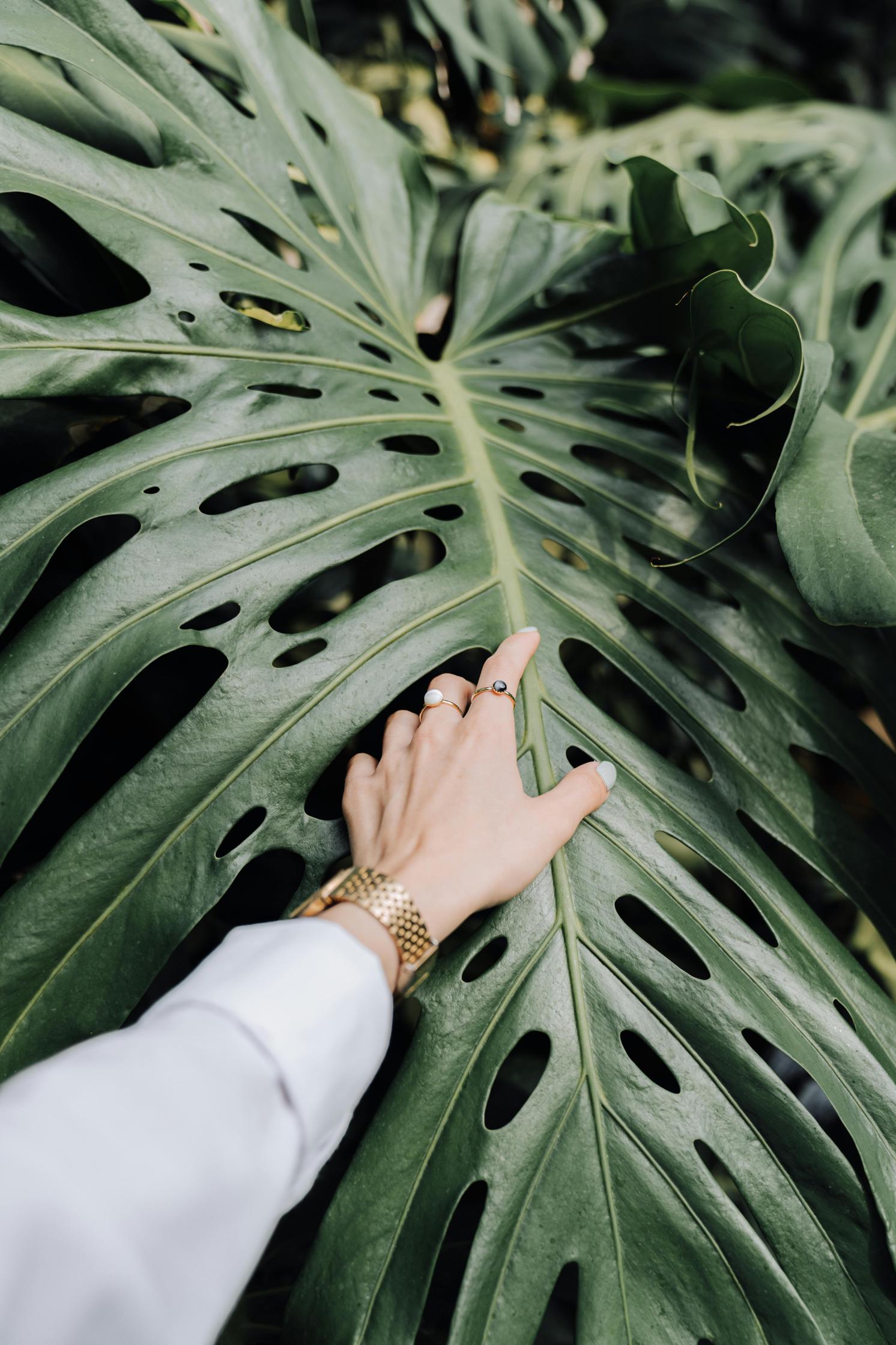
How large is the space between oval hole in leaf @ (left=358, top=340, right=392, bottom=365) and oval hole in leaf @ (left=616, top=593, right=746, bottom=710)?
1.05 ft

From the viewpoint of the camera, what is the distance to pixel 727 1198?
0.52 m

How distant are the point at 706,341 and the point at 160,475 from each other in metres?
0.46

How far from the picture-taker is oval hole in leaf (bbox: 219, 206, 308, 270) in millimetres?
742

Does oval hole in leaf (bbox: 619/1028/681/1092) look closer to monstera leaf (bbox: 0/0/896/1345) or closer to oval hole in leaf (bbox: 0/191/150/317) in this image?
monstera leaf (bbox: 0/0/896/1345)

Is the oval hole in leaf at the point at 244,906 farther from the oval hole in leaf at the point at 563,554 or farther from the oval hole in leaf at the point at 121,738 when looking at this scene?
the oval hole in leaf at the point at 563,554

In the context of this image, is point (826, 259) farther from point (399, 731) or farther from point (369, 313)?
point (399, 731)

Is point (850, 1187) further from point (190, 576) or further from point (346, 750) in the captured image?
point (190, 576)

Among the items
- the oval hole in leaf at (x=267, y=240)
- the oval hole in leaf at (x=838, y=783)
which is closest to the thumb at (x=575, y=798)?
the oval hole in leaf at (x=267, y=240)

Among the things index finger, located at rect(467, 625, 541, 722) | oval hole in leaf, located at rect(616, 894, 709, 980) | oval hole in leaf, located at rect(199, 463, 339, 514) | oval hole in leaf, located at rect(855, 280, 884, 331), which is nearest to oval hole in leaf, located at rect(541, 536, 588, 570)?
index finger, located at rect(467, 625, 541, 722)

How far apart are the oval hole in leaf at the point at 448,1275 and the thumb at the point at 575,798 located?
0.33 m

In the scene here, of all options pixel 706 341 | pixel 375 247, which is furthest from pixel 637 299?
pixel 375 247

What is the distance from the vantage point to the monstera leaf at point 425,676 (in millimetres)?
505

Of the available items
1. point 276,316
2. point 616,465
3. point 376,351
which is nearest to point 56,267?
point 276,316

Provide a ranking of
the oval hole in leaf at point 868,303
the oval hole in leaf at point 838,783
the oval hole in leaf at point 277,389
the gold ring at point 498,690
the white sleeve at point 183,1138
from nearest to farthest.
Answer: the white sleeve at point 183,1138 → the gold ring at point 498,690 → the oval hole in leaf at point 277,389 → the oval hole in leaf at point 868,303 → the oval hole in leaf at point 838,783
